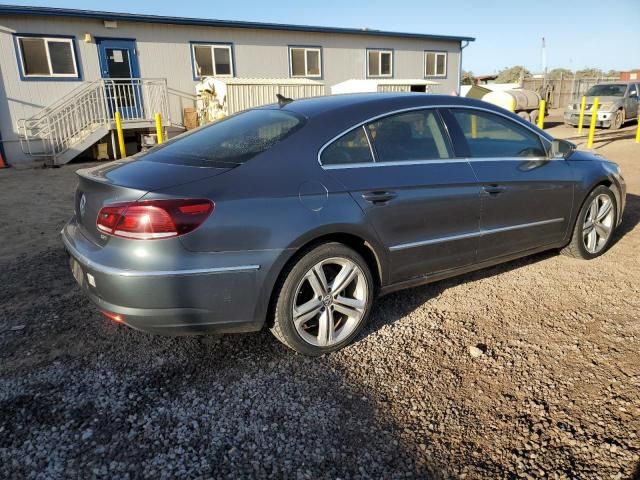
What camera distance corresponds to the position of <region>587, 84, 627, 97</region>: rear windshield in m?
19.1

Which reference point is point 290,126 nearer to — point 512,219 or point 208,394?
point 208,394

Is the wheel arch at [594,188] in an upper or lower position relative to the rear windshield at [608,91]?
lower

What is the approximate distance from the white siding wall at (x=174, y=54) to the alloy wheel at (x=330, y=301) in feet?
43.8

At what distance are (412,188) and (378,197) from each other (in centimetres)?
30

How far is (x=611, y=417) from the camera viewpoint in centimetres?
236

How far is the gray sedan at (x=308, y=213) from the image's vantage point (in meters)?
2.46

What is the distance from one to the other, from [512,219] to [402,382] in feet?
Answer: 5.73

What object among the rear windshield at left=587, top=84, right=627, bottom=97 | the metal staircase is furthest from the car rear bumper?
the rear windshield at left=587, top=84, right=627, bottom=97

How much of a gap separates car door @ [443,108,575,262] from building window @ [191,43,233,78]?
13634 mm

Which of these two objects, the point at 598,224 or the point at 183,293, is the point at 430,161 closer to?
the point at 183,293

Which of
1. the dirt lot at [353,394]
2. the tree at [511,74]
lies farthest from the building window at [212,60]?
the tree at [511,74]

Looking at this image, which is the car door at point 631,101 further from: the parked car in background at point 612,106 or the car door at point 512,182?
the car door at point 512,182

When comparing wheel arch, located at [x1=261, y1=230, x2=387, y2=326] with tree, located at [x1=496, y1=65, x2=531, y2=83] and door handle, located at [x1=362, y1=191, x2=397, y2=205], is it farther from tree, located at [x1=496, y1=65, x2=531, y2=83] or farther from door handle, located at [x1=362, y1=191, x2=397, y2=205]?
tree, located at [x1=496, y1=65, x2=531, y2=83]

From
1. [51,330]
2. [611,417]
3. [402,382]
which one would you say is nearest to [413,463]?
[402,382]
